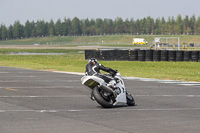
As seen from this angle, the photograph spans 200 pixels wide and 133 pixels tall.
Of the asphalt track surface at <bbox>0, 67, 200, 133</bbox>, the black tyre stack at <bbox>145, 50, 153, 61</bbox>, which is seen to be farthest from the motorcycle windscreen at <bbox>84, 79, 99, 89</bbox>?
the black tyre stack at <bbox>145, 50, 153, 61</bbox>

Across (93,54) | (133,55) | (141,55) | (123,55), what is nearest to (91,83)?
(141,55)

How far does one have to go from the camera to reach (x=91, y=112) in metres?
11.4

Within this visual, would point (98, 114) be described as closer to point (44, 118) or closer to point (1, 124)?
point (44, 118)

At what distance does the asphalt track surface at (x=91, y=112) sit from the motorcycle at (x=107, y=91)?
22 cm

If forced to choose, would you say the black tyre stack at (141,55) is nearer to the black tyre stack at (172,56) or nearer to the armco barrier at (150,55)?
the armco barrier at (150,55)

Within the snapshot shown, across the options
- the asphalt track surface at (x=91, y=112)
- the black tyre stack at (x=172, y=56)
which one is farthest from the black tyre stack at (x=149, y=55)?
the asphalt track surface at (x=91, y=112)

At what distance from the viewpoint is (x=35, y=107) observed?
1240 cm

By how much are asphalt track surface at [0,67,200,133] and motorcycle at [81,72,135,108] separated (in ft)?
0.73

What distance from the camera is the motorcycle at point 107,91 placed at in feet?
39.1

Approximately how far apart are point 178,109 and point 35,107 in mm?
4319

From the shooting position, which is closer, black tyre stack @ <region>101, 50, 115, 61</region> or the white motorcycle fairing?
the white motorcycle fairing

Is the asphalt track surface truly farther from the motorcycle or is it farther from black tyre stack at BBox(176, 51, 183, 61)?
black tyre stack at BBox(176, 51, 183, 61)

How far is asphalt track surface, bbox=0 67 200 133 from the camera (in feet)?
29.9

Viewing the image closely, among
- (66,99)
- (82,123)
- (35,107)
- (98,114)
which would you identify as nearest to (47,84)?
(66,99)
